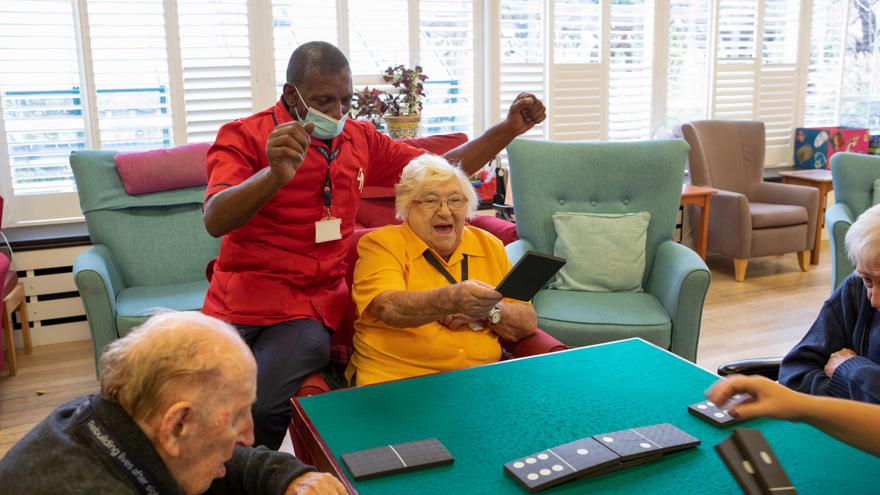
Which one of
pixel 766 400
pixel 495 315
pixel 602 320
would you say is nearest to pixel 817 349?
pixel 766 400

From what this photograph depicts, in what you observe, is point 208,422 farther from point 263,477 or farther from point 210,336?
point 263,477

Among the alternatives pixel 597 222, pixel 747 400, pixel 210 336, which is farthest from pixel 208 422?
pixel 597 222

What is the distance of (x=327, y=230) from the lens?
6.64 ft

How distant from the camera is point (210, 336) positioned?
3.18 ft

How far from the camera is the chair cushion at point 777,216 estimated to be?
461 cm

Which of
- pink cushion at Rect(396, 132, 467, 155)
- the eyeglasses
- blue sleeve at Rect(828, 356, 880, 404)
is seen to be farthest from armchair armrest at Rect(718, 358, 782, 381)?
pink cushion at Rect(396, 132, 467, 155)

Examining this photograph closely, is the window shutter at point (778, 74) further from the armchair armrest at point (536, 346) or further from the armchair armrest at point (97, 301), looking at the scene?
the armchair armrest at point (97, 301)

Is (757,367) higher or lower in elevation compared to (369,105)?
lower

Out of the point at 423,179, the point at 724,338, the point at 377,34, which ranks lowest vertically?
the point at 724,338

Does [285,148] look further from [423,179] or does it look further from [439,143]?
[439,143]

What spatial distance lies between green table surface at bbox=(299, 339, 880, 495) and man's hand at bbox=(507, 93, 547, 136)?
2.59ft

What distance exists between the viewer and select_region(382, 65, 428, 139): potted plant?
3775 millimetres

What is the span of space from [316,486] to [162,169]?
102 inches

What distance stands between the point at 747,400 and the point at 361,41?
360 centimetres
